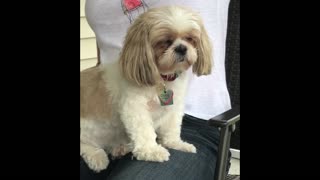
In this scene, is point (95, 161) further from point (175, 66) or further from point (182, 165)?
point (175, 66)

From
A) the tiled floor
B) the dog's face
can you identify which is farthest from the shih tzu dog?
the tiled floor

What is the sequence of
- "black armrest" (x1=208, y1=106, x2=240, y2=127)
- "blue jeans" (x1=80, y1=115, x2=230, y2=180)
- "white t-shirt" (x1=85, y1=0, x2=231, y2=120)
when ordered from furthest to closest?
"white t-shirt" (x1=85, y1=0, x2=231, y2=120) < "blue jeans" (x1=80, y1=115, x2=230, y2=180) < "black armrest" (x1=208, y1=106, x2=240, y2=127)

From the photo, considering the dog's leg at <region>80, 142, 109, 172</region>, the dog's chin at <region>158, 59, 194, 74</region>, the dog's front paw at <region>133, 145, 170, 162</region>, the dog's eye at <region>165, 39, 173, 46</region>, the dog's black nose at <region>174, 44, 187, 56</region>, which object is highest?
the dog's eye at <region>165, 39, 173, 46</region>

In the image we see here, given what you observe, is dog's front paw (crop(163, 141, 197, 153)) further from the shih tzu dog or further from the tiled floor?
the tiled floor

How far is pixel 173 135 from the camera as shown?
1171 millimetres

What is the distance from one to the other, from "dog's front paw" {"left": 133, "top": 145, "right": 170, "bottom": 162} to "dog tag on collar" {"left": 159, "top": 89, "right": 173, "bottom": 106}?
121 mm

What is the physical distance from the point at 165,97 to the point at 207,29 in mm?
228

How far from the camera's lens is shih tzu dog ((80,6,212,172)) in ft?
3.36
